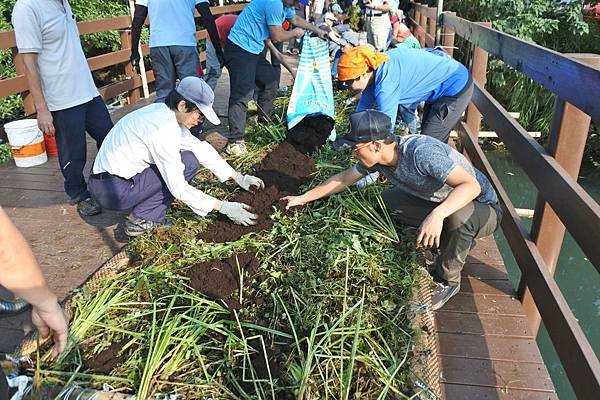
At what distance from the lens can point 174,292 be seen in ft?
8.44

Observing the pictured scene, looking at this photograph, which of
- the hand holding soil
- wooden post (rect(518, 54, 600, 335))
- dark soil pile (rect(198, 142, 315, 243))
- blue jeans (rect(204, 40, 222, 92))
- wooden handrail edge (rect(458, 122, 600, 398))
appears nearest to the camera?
wooden handrail edge (rect(458, 122, 600, 398))

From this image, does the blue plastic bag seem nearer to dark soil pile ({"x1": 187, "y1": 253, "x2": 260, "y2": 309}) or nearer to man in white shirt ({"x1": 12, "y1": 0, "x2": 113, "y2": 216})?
man in white shirt ({"x1": 12, "y1": 0, "x2": 113, "y2": 216})

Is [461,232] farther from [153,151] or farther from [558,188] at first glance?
[153,151]

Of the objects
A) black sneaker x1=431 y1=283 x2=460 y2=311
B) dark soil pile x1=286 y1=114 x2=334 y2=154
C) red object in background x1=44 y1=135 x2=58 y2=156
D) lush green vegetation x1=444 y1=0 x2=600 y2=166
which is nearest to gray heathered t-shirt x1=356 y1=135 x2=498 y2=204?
black sneaker x1=431 y1=283 x2=460 y2=311

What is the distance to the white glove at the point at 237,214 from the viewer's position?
3.15 metres

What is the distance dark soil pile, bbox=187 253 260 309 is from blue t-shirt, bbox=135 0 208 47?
2.88 metres

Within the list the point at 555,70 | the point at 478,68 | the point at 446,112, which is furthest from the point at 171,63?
the point at 555,70

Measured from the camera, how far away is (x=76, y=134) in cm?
387

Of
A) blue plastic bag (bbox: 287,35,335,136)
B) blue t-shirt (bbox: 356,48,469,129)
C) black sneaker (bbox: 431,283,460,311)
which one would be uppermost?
blue t-shirt (bbox: 356,48,469,129)

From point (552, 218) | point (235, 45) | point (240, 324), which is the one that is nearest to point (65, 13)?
point (235, 45)

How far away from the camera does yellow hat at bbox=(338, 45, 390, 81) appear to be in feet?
10.7

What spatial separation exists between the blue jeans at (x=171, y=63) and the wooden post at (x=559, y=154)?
356 cm

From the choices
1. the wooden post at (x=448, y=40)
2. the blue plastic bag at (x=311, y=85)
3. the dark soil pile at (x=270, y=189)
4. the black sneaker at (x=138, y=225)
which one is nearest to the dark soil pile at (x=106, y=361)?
the dark soil pile at (x=270, y=189)

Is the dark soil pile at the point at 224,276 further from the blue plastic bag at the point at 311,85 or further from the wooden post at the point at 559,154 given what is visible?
the blue plastic bag at the point at 311,85
